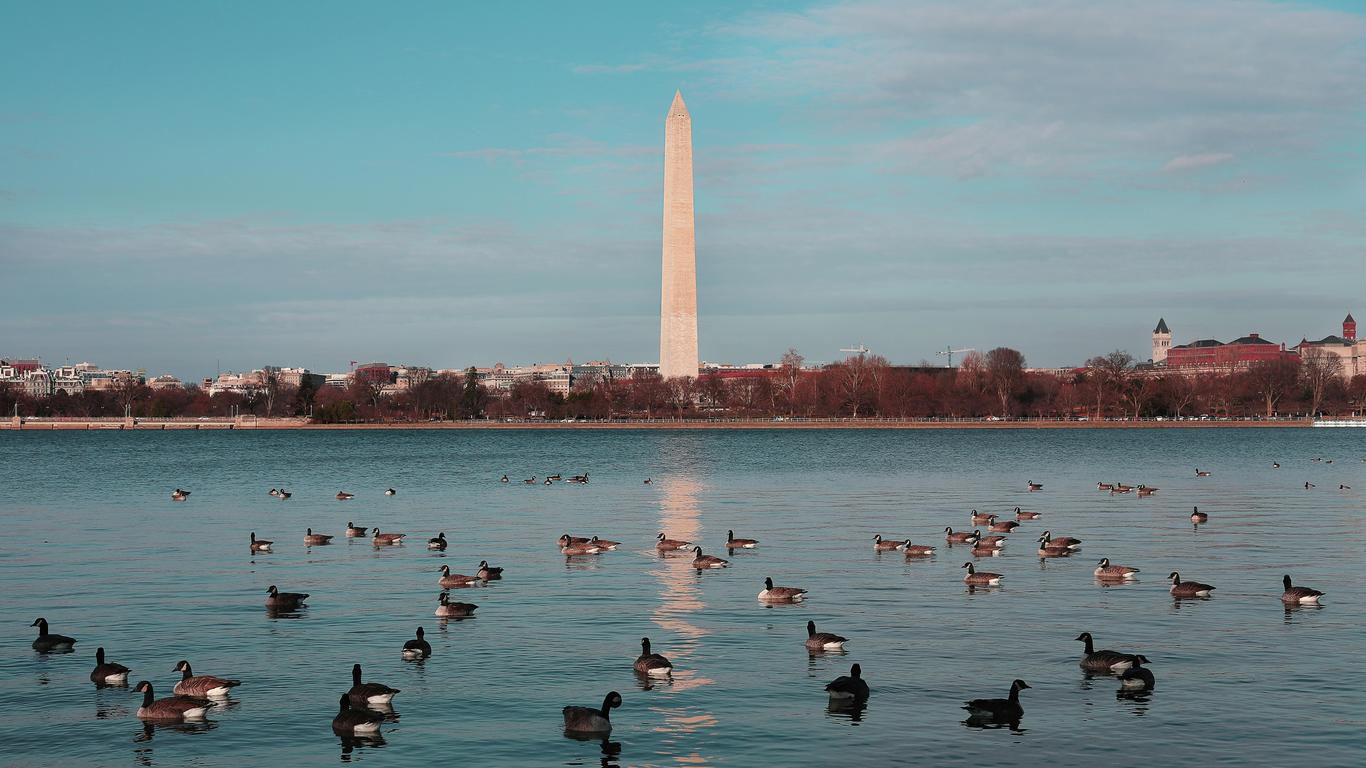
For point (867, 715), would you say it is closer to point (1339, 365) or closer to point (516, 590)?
point (516, 590)

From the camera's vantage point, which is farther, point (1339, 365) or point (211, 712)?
point (1339, 365)

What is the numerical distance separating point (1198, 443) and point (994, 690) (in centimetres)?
8389

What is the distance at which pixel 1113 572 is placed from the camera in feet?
72.8

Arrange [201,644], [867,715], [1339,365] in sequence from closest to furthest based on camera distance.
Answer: [867,715], [201,644], [1339,365]

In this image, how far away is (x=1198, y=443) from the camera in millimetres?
92188

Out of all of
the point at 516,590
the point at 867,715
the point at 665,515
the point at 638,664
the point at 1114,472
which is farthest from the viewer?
the point at 1114,472

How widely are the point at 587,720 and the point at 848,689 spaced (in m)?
2.67

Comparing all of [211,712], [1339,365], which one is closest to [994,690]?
[211,712]

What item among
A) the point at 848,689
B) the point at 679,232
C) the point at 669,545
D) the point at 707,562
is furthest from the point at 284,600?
the point at 679,232

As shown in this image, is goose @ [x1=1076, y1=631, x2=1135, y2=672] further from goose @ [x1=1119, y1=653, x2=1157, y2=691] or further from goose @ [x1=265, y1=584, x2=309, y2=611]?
goose @ [x1=265, y1=584, x2=309, y2=611]

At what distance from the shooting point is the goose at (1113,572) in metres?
22.1

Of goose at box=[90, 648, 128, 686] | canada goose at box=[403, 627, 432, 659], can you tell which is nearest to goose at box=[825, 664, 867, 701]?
canada goose at box=[403, 627, 432, 659]

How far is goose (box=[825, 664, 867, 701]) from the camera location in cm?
1375

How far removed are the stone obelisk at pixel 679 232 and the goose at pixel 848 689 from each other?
8059cm
